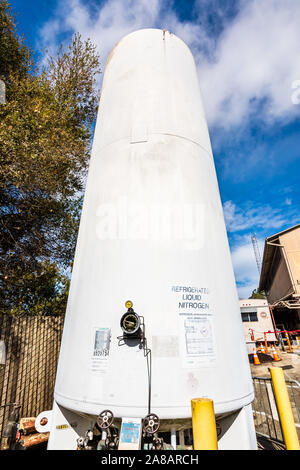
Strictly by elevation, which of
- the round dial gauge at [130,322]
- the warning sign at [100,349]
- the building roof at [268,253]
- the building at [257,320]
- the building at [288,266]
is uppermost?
the building roof at [268,253]

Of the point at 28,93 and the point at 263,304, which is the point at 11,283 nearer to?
the point at 28,93

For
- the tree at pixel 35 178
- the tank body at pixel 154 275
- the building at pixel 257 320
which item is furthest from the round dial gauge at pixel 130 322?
the building at pixel 257 320

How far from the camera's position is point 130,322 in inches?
120

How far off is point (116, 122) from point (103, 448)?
5.26 m

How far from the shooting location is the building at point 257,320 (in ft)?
69.0

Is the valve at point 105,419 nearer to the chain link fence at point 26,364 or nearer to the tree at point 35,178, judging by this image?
the chain link fence at point 26,364

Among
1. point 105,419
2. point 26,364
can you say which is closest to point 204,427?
point 105,419

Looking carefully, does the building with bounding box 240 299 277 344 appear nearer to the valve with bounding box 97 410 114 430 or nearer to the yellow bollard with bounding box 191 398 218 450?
the valve with bounding box 97 410 114 430

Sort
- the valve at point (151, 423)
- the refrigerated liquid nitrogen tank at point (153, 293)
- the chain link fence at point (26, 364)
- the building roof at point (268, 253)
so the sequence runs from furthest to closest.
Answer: the building roof at point (268, 253) < the chain link fence at point (26, 364) < the refrigerated liquid nitrogen tank at point (153, 293) < the valve at point (151, 423)

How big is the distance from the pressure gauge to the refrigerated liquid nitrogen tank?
1 cm

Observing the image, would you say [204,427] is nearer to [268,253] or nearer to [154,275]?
[154,275]

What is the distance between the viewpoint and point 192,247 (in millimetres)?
3658

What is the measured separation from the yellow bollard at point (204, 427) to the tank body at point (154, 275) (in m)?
0.92

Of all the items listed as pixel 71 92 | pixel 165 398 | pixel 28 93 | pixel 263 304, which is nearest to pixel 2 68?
pixel 28 93
